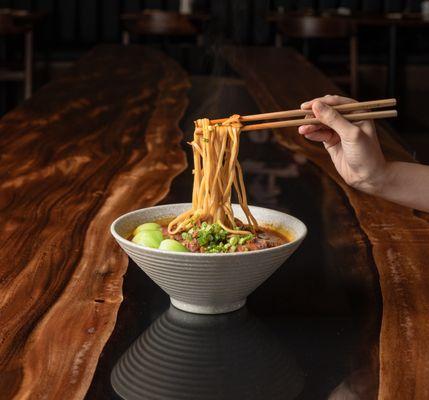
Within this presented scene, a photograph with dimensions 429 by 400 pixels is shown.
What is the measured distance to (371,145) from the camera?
1.10 m

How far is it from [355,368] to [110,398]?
0.77 ft

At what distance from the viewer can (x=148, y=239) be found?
955 millimetres

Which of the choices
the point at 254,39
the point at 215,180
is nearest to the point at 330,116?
the point at 215,180

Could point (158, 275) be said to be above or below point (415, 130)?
above

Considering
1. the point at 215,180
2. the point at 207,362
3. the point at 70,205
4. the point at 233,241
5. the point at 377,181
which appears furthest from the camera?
the point at 70,205

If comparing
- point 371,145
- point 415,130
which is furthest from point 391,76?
point 371,145

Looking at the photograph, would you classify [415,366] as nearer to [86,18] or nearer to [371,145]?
[371,145]

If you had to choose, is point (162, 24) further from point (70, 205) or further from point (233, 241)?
point (233, 241)

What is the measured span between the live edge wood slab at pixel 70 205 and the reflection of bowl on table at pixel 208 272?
0.27 feet

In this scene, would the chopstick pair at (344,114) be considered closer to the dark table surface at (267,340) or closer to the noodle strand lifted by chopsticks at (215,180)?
the noodle strand lifted by chopsticks at (215,180)

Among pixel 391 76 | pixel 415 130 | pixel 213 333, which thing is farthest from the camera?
pixel 415 130

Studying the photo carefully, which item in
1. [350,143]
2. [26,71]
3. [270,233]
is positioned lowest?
[26,71]

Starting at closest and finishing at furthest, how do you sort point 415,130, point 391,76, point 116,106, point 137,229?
point 137,229 < point 116,106 < point 391,76 < point 415,130

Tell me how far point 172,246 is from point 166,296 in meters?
0.11
